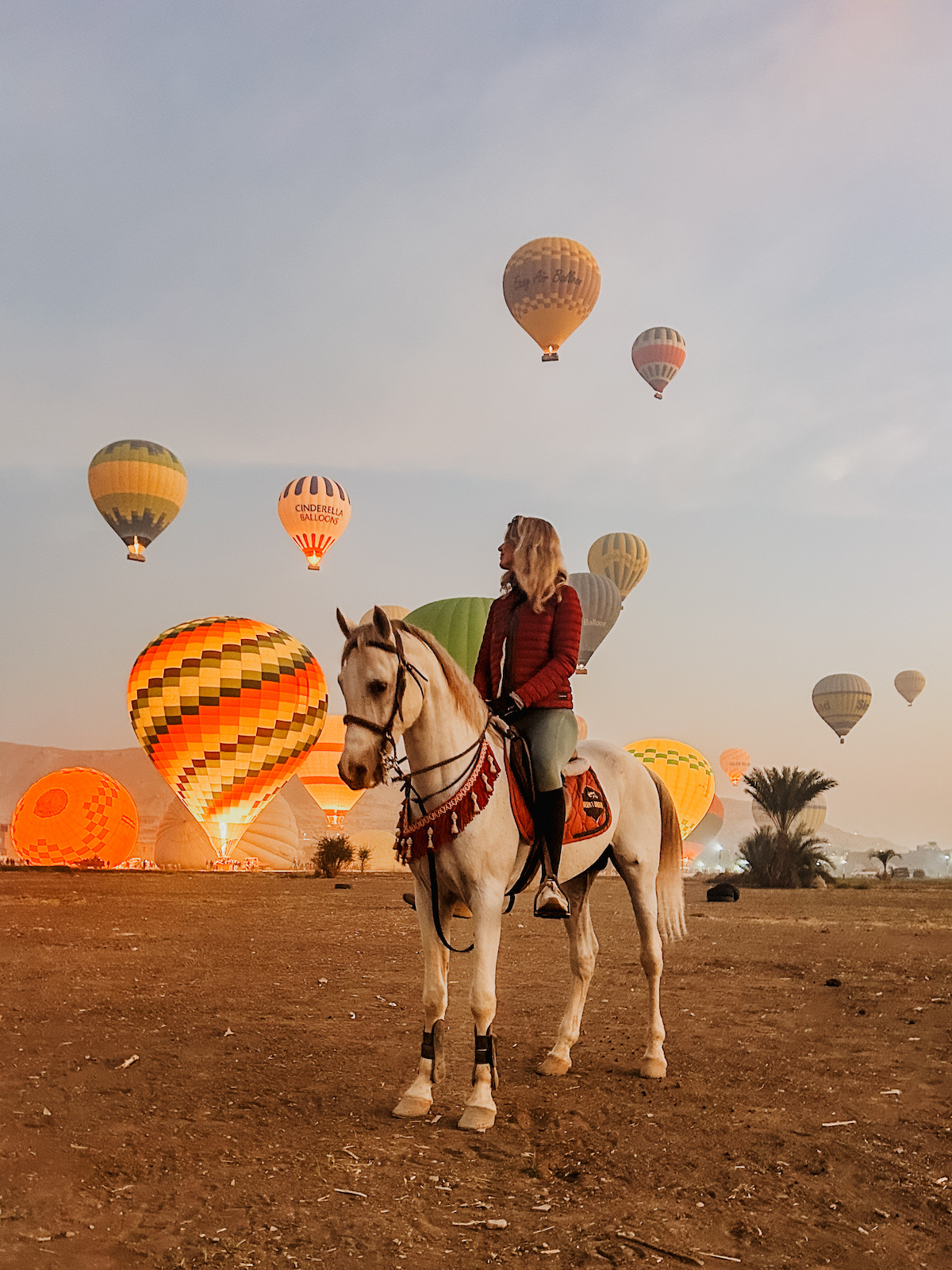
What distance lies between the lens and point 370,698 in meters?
4.89

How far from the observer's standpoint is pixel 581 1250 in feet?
→ 12.1

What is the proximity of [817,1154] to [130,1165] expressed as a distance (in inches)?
130

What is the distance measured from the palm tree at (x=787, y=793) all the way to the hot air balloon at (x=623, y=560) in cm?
2439

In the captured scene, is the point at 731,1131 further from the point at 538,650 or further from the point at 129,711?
the point at 129,711

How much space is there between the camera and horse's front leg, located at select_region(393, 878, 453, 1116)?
536 cm

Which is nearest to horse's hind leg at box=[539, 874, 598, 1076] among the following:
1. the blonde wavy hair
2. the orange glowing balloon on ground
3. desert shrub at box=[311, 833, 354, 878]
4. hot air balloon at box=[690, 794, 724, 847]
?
the blonde wavy hair

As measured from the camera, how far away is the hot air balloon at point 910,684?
84375 millimetres

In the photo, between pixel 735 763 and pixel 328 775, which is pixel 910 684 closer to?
pixel 735 763

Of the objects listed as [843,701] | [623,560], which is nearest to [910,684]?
[843,701]

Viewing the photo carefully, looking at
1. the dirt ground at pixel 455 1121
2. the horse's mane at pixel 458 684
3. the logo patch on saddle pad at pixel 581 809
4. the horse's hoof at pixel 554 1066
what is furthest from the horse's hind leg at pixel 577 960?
the horse's mane at pixel 458 684

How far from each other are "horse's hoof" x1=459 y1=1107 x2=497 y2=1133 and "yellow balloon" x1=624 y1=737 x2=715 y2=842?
44415 mm

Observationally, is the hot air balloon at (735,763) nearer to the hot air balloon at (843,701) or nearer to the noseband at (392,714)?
the hot air balloon at (843,701)

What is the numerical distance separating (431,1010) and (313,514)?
43335mm

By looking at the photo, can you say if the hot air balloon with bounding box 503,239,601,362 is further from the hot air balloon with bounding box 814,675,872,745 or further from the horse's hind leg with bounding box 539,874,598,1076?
the horse's hind leg with bounding box 539,874,598,1076
